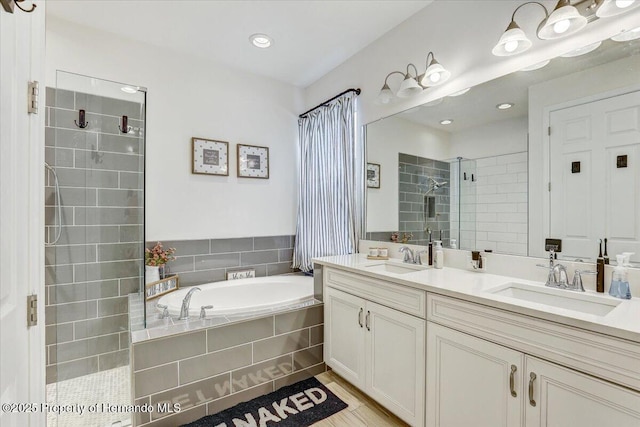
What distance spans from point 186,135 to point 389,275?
2.23 m

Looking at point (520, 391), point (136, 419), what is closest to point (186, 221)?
point (136, 419)

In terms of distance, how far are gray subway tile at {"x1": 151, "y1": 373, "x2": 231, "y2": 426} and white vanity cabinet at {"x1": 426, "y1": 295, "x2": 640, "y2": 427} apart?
1.24m

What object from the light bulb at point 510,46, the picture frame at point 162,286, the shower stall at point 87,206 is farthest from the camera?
the picture frame at point 162,286

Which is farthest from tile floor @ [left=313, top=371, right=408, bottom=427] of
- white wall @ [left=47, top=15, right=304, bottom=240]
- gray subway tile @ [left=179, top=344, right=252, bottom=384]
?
white wall @ [left=47, top=15, right=304, bottom=240]

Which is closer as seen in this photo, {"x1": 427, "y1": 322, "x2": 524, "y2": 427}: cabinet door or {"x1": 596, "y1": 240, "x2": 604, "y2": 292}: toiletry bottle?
{"x1": 427, "y1": 322, "x2": 524, "y2": 427}: cabinet door

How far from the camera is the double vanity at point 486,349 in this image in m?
1.00

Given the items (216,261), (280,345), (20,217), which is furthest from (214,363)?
(20,217)

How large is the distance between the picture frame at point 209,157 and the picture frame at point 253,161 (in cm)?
14

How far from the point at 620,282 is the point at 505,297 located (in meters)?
0.48

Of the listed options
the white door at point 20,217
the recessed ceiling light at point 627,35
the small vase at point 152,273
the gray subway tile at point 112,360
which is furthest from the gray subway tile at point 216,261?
the recessed ceiling light at point 627,35

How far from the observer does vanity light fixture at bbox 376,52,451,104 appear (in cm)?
202

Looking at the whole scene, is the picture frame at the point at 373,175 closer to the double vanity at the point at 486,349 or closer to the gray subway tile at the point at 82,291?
the double vanity at the point at 486,349

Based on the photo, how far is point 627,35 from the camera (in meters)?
1.33

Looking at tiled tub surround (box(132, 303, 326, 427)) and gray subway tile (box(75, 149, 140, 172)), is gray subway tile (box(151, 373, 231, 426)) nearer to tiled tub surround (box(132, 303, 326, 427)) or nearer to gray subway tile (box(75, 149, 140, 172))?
tiled tub surround (box(132, 303, 326, 427))
